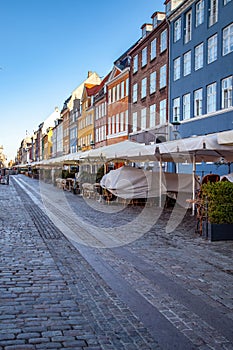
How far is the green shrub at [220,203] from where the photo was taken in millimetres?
9547

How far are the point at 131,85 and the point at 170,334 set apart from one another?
127 ft

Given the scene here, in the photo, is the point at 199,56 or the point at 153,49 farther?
the point at 153,49

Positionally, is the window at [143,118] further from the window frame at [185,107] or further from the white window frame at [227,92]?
the white window frame at [227,92]

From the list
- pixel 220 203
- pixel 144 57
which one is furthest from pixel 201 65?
pixel 220 203

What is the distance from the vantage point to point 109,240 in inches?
384

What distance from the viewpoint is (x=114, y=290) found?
18.9ft

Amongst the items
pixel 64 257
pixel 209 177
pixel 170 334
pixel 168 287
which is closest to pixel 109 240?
pixel 64 257

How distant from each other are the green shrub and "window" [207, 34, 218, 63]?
57.9 feet

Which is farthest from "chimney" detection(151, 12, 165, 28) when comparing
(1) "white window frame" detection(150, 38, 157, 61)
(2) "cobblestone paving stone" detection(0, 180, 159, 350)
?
(2) "cobblestone paving stone" detection(0, 180, 159, 350)

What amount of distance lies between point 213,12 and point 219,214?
65.3 ft

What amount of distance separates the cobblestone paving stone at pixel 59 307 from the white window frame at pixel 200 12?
2308 cm

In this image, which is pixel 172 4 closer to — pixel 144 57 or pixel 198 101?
pixel 144 57

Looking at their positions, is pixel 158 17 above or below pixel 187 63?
above

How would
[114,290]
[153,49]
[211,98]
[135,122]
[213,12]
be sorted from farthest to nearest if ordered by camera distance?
[135,122]
[153,49]
[211,98]
[213,12]
[114,290]
